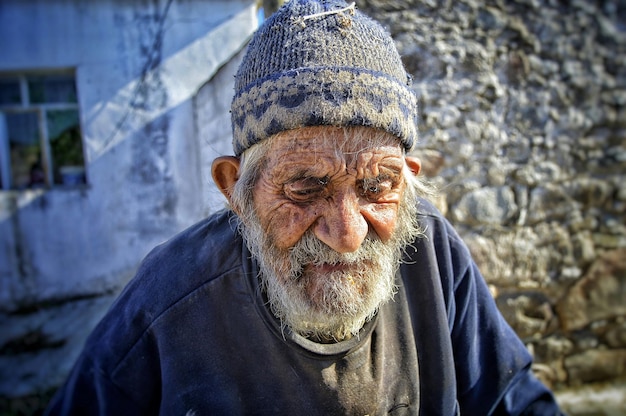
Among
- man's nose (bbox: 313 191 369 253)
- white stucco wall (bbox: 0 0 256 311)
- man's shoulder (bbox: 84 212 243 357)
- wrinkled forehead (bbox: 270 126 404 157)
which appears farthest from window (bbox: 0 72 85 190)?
man's nose (bbox: 313 191 369 253)

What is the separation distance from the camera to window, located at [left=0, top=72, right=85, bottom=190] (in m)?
5.51

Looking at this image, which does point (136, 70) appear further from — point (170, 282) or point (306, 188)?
point (306, 188)

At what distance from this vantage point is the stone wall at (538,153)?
2.81 m

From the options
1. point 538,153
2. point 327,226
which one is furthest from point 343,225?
point 538,153

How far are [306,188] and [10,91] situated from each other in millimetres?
6227

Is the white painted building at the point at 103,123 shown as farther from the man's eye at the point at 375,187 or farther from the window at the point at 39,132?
the man's eye at the point at 375,187

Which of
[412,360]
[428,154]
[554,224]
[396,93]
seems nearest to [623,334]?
[554,224]

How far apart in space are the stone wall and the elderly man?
1483mm

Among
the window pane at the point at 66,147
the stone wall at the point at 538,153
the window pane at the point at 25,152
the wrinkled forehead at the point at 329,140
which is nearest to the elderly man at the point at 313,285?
the wrinkled forehead at the point at 329,140

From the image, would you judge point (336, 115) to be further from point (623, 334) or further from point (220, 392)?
point (623, 334)

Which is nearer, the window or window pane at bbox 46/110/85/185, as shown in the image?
the window

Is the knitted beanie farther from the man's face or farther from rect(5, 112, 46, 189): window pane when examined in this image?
rect(5, 112, 46, 189): window pane

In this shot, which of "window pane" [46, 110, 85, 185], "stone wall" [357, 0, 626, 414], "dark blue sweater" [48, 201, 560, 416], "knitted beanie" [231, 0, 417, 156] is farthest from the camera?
"window pane" [46, 110, 85, 185]

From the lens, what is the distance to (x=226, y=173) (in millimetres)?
1428
